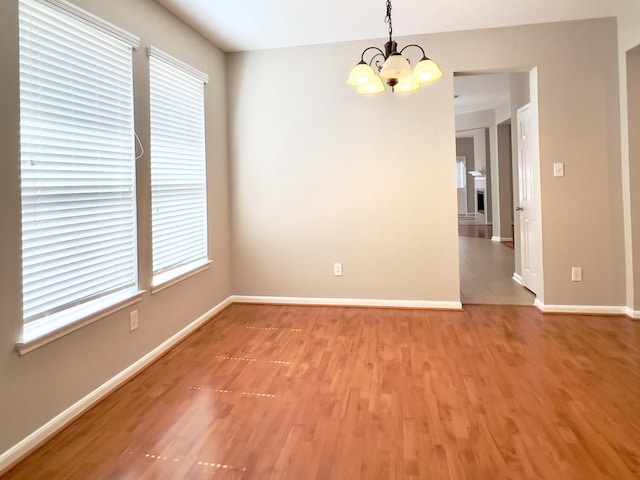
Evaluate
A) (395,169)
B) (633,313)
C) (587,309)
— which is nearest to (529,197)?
(587,309)

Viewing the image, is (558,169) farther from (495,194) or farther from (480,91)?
(495,194)

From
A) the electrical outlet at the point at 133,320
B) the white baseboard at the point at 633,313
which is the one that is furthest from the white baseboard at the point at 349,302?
the electrical outlet at the point at 133,320

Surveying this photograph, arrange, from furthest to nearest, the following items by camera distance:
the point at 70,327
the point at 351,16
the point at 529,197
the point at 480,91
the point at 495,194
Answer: the point at 495,194 < the point at 480,91 < the point at 529,197 < the point at 351,16 < the point at 70,327

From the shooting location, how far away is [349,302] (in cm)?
449

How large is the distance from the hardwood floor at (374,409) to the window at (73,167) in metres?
0.68

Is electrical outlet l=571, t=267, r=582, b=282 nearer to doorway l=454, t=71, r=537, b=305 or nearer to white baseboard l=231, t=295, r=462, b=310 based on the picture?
doorway l=454, t=71, r=537, b=305

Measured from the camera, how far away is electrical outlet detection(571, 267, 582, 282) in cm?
398

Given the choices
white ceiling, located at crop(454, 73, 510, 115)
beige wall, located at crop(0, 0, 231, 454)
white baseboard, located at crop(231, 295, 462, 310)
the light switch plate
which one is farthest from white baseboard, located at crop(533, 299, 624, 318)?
beige wall, located at crop(0, 0, 231, 454)

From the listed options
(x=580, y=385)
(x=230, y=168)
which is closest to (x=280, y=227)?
(x=230, y=168)

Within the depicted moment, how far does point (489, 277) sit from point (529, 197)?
139 centimetres

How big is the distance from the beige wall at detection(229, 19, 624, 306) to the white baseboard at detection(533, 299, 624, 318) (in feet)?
0.19

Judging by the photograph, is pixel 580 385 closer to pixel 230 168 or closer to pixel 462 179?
pixel 230 168

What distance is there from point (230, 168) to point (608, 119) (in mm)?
3778

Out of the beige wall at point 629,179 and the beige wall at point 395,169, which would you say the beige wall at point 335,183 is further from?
the beige wall at point 629,179
